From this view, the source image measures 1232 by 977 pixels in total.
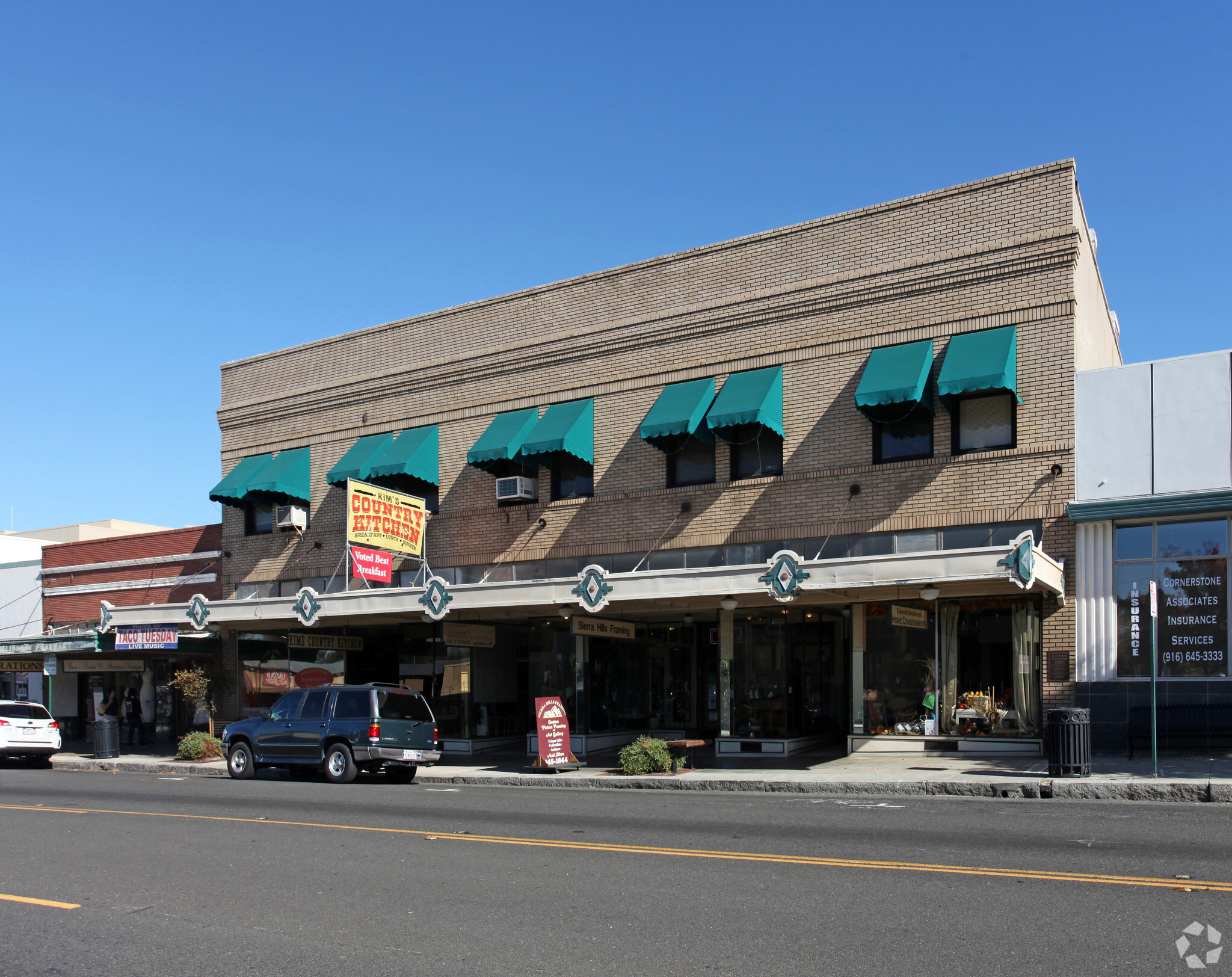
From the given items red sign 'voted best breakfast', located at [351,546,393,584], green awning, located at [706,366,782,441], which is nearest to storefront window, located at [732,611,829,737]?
green awning, located at [706,366,782,441]

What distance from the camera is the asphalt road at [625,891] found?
6652 mm

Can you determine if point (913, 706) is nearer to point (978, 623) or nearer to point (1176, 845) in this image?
point (978, 623)

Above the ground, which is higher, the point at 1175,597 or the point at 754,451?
the point at 754,451

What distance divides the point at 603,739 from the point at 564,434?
646cm

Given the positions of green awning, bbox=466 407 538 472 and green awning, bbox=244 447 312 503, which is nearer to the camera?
green awning, bbox=466 407 538 472

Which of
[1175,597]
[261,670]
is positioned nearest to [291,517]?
[261,670]


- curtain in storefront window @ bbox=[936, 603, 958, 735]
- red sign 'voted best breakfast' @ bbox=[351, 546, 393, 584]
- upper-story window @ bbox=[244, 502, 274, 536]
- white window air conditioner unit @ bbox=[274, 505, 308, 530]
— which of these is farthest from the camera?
upper-story window @ bbox=[244, 502, 274, 536]

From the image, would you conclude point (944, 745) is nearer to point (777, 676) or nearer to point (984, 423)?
point (777, 676)

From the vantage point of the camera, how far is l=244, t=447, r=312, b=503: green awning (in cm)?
2722

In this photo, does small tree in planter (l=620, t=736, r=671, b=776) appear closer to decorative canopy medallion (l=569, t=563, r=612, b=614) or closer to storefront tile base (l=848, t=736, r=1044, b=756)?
decorative canopy medallion (l=569, t=563, r=612, b=614)

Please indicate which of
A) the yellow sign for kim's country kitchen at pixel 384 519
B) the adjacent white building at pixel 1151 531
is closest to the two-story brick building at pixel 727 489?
the adjacent white building at pixel 1151 531

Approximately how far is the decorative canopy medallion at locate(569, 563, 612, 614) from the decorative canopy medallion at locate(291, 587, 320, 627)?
645cm

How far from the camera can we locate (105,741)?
25.9 meters

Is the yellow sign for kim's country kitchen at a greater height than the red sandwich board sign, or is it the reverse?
the yellow sign for kim's country kitchen
